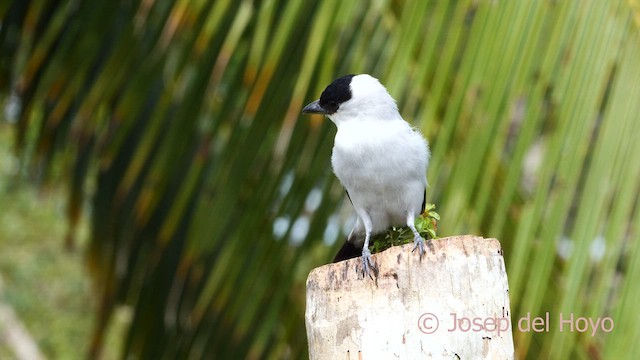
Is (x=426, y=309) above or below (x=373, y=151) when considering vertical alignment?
below

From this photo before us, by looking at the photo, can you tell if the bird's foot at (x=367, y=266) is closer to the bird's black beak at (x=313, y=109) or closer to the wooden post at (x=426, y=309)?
the wooden post at (x=426, y=309)

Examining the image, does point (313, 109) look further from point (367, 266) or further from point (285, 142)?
point (367, 266)

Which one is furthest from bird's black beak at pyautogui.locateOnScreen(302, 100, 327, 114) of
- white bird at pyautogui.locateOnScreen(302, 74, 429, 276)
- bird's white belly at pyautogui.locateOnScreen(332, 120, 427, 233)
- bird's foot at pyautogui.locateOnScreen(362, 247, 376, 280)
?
bird's foot at pyautogui.locateOnScreen(362, 247, 376, 280)

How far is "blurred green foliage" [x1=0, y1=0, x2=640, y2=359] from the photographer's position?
103 inches

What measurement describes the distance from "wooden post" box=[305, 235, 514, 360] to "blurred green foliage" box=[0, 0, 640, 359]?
0.32m

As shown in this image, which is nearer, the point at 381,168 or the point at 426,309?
the point at 426,309

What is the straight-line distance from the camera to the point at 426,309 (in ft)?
7.45

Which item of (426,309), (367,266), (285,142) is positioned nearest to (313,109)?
(285,142)

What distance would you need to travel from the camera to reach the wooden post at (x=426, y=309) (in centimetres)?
225


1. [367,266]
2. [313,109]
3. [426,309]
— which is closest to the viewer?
[426,309]

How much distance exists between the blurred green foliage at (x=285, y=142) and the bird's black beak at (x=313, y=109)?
37 mm

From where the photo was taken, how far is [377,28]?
10.0ft

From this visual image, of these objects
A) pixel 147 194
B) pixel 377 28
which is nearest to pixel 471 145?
pixel 377 28

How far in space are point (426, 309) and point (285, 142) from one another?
1165 millimetres
